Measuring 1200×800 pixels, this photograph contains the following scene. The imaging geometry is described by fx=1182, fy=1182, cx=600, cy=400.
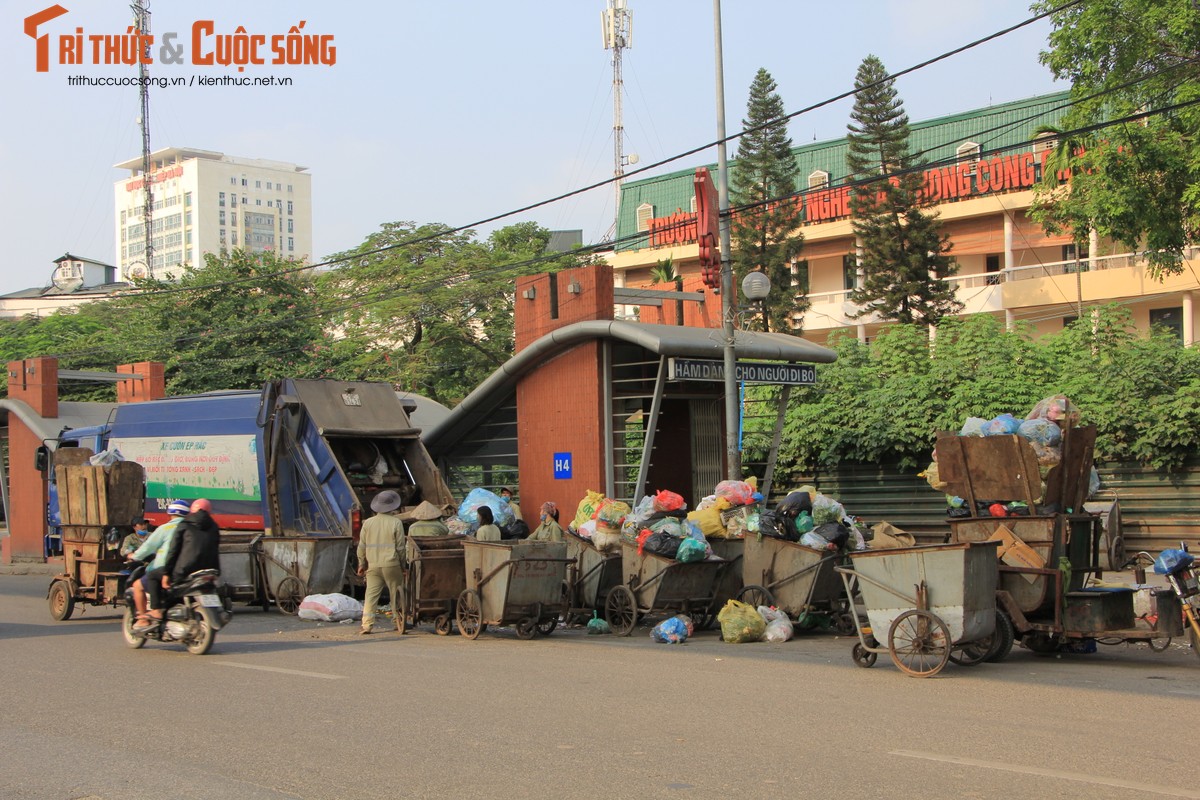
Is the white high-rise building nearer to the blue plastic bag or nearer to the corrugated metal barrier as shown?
the corrugated metal barrier

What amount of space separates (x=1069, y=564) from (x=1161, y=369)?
354 inches

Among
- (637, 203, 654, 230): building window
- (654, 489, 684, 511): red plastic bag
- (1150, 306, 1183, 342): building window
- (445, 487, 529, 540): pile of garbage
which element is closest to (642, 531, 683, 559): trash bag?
(654, 489, 684, 511): red plastic bag

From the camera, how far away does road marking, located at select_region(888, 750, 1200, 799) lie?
574 centimetres

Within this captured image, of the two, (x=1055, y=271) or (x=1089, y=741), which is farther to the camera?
(x=1055, y=271)

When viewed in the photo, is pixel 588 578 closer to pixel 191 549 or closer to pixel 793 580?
pixel 793 580

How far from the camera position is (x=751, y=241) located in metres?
43.4

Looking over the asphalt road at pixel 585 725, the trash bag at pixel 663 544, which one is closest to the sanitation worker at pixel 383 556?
the asphalt road at pixel 585 725

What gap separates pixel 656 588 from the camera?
13.0 m

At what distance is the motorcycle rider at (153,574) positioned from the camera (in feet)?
38.1

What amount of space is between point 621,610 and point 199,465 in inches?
360

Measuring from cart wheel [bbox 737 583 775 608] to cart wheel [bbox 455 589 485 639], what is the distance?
2914mm

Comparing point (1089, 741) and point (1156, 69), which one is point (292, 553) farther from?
point (1156, 69)

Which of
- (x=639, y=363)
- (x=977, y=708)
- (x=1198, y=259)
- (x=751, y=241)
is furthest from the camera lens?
(x=751, y=241)

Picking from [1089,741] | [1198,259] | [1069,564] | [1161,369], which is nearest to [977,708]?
[1089,741]
